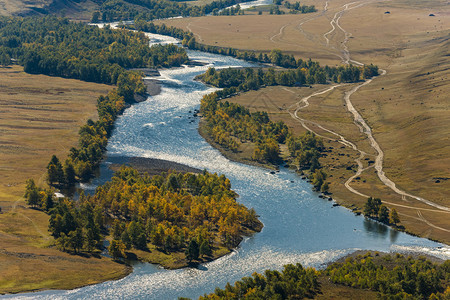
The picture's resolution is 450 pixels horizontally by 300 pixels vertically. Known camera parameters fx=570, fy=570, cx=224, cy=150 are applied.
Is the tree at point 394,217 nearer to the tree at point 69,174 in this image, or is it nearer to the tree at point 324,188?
the tree at point 324,188

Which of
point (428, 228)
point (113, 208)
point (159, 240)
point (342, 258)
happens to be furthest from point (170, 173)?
point (428, 228)

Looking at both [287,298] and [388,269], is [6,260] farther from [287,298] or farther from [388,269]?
[388,269]

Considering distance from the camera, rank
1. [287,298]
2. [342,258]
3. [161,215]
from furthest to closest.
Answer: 1. [161,215]
2. [342,258]
3. [287,298]

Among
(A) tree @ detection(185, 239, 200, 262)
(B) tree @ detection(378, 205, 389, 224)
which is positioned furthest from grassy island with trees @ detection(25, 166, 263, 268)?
(B) tree @ detection(378, 205, 389, 224)

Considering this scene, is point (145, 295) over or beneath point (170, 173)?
beneath

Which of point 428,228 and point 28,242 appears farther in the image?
point 428,228

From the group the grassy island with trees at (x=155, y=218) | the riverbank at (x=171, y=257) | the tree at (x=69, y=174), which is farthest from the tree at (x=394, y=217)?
the tree at (x=69, y=174)

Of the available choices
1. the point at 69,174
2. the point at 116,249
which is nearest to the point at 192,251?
the point at 116,249

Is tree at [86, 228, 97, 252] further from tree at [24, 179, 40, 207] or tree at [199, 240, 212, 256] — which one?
tree at [24, 179, 40, 207]

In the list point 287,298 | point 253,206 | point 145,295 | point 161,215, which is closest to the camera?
Answer: point 287,298
